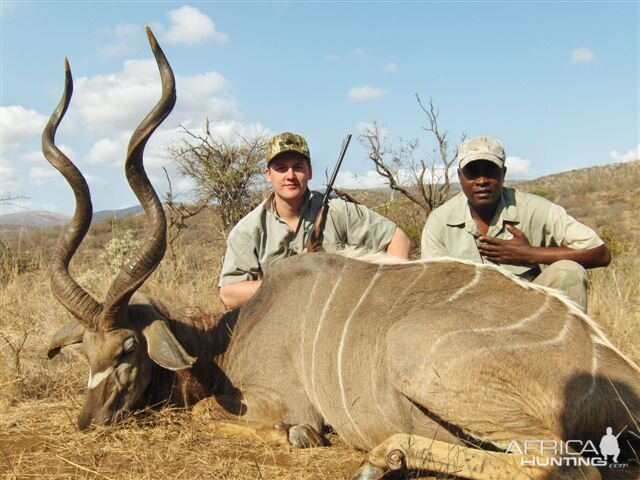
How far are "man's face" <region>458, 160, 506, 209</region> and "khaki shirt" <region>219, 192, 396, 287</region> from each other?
0.68m

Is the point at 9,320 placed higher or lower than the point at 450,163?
lower

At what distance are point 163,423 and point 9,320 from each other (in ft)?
9.61

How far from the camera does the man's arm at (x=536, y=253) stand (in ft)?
12.9

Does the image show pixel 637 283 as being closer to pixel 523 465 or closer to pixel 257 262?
pixel 257 262

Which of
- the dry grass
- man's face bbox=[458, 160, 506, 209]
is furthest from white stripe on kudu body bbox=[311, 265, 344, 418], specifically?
man's face bbox=[458, 160, 506, 209]

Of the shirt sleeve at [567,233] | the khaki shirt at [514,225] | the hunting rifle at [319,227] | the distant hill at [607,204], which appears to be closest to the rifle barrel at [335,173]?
the hunting rifle at [319,227]

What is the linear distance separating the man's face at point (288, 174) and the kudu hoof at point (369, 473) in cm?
→ 216

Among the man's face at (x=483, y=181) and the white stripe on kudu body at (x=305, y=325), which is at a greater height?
the man's face at (x=483, y=181)

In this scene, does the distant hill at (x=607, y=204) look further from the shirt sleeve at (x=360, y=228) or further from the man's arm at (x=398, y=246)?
the shirt sleeve at (x=360, y=228)

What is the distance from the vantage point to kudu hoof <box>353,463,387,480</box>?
2.66m

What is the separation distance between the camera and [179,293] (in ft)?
20.3

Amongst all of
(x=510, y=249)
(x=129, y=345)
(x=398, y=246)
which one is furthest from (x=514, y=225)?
(x=129, y=345)

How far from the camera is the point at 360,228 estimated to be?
15.2ft

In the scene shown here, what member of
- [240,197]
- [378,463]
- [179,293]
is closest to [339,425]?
[378,463]
